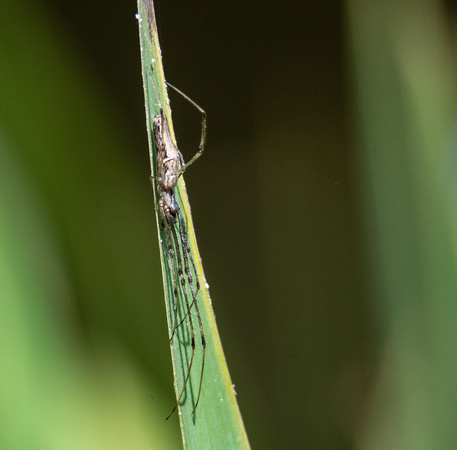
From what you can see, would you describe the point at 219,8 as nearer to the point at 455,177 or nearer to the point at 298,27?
the point at 298,27

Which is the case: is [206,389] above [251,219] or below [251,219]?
below

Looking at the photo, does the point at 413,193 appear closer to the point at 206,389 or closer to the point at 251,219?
the point at 206,389

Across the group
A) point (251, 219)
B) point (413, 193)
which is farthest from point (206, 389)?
point (251, 219)

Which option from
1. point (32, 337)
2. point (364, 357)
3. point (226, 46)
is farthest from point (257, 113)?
point (32, 337)

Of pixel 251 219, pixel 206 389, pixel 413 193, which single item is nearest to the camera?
pixel 206 389

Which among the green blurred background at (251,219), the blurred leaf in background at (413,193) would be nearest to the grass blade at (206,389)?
the green blurred background at (251,219)

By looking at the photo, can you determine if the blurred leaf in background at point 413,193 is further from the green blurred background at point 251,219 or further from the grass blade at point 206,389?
the grass blade at point 206,389

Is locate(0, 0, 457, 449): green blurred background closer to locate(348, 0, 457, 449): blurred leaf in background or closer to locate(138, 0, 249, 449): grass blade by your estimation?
locate(348, 0, 457, 449): blurred leaf in background

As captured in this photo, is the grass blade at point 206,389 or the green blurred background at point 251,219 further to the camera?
the green blurred background at point 251,219
